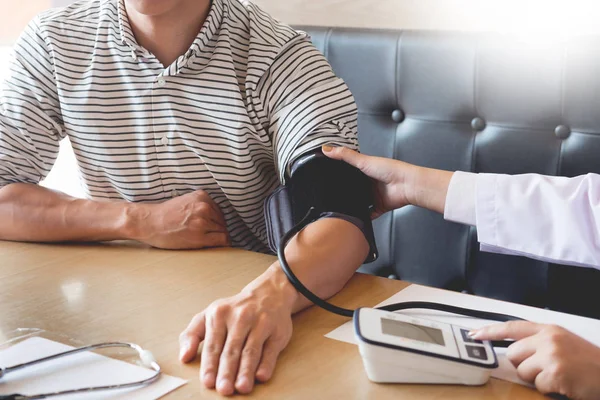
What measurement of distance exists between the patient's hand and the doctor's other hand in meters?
0.23

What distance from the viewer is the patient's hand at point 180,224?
1249 millimetres

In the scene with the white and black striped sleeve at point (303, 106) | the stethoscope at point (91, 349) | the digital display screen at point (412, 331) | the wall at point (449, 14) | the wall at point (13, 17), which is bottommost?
the stethoscope at point (91, 349)

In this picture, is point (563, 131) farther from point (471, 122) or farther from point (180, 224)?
point (180, 224)

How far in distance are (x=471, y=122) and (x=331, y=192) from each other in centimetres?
43

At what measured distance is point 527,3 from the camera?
151cm

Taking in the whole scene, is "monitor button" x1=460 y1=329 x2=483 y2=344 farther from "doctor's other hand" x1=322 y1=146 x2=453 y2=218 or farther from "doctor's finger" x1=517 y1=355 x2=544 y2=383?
"doctor's other hand" x1=322 y1=146 x2=453 y2=218

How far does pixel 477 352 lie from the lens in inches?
31.2

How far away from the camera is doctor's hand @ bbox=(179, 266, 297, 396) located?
0.81 metres

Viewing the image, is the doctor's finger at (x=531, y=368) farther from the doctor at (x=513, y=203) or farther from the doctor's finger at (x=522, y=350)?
the doctor at (x=513, y=203)

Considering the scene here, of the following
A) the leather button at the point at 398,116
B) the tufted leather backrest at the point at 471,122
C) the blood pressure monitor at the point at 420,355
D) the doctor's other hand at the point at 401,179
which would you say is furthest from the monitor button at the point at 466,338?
the leather button at the point at 398,116

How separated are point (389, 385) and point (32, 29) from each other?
99cm

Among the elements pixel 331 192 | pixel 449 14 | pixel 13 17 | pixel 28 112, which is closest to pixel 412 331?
pixel 331 192

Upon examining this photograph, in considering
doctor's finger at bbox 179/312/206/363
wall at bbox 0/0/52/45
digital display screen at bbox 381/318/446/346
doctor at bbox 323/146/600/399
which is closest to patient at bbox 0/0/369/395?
doctor at bbox 323/146/600/399

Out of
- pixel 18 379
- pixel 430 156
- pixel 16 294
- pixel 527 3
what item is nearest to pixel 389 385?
pixel 18 379
